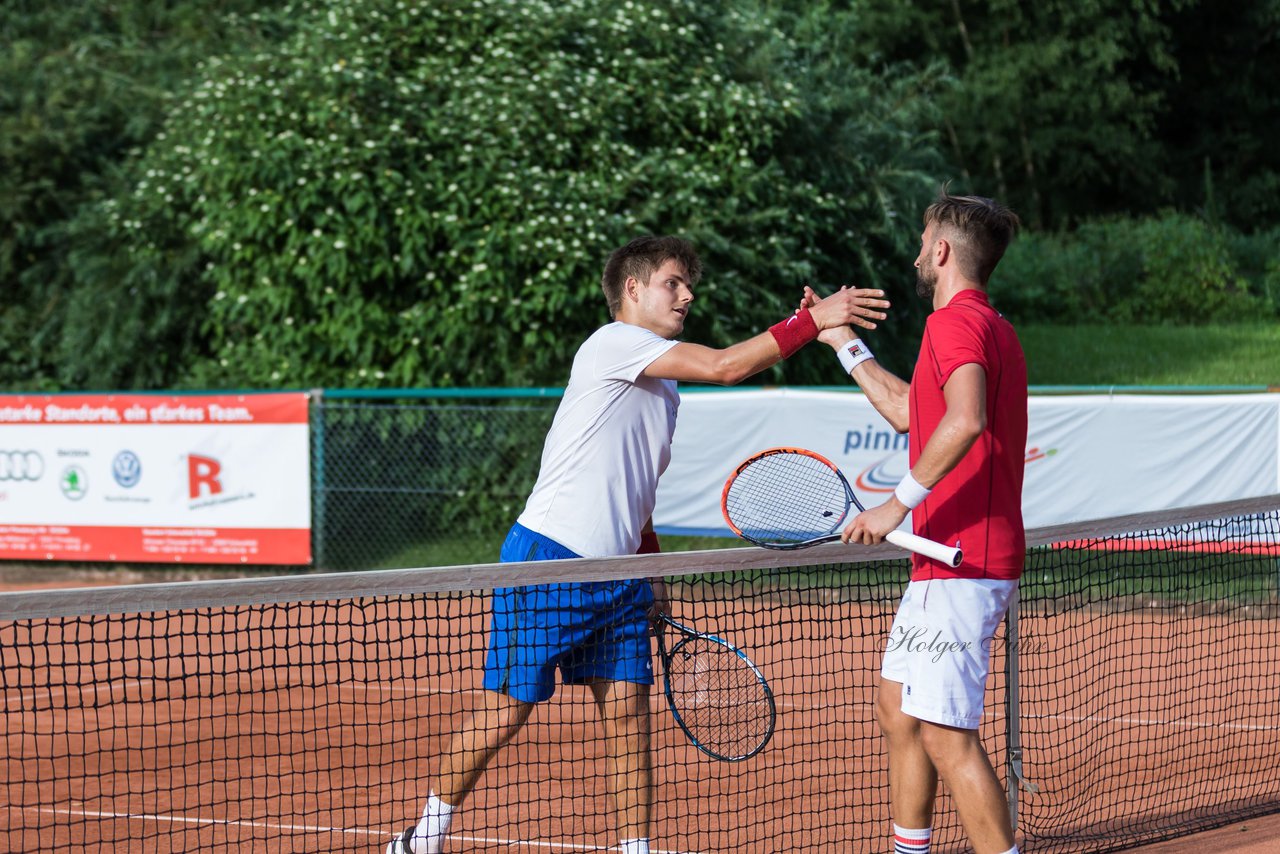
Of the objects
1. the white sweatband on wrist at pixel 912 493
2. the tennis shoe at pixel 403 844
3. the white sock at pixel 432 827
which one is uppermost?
the white sweatband on wrist at pixel 912 493

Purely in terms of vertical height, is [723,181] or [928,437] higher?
[723,181]

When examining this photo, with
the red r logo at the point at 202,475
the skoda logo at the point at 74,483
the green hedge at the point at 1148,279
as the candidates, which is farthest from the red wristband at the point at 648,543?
the green hedge at the point at 1148,279

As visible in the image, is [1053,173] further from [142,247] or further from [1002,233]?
[1002,233]

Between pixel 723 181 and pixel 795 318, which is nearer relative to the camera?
pixel 795 318

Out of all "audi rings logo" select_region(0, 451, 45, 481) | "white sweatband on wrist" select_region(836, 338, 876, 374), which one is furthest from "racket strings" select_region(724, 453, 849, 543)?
"audi rings logo" select_region(0, 451, 45, 481)

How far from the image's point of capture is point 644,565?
4.37 m

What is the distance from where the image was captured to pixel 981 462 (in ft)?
13.1

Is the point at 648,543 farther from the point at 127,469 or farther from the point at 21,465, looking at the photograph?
the point at 21,465

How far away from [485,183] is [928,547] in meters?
9.27

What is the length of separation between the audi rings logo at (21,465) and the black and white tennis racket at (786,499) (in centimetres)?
1020

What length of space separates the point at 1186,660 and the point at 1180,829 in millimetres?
3309

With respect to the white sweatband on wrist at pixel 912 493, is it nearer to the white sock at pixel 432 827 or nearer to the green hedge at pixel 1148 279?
the white sock at pixel 432 827

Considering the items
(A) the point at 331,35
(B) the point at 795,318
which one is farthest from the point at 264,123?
(B) the point at 795,318

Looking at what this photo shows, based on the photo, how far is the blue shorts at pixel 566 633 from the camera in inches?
176
